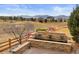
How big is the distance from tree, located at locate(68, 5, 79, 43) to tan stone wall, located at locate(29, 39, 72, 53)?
0.13 m

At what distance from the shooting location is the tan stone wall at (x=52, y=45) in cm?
257

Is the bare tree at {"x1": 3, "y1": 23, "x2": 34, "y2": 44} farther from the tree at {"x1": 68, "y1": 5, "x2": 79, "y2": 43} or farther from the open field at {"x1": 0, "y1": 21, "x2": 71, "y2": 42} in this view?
the tree at {"x1": 68, "y1": 5, "x2": 79, "y2": 43}

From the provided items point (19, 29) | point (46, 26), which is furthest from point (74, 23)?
point (19, 29)

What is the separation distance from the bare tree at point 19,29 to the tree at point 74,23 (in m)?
0.47

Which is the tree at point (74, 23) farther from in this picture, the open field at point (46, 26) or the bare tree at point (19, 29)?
the bare tree at point (19, 29)

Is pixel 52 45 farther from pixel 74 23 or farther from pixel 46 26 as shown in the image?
pixel 74 23

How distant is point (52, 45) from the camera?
8.52 ft

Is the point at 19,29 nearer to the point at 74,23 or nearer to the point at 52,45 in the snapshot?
the point at 52,45

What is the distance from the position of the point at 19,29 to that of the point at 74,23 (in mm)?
664

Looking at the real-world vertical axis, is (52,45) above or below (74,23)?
below

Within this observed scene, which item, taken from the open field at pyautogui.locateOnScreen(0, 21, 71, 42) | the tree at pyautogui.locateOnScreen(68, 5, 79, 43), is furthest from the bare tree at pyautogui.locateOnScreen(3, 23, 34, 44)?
the tree at pyautogui.locateOnScreen(68, 5, 79, 43)
